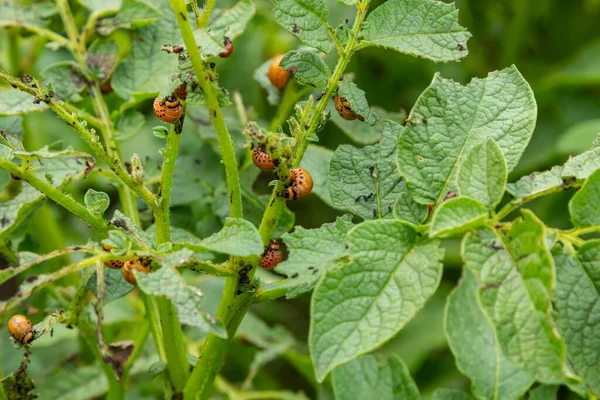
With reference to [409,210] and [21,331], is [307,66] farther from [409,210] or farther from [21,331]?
[21,331]

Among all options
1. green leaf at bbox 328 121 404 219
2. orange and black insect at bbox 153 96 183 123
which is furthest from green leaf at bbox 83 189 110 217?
Answer: green leaf at bbox 328 121 404 219

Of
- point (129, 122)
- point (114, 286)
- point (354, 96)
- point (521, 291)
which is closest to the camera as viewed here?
point (521, 291)

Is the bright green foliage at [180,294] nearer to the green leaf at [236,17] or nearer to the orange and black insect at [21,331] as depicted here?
the orange and black insect at [21,331]

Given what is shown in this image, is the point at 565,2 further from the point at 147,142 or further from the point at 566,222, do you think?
the point at 147,142

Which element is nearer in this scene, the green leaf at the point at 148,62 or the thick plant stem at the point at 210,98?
the thick plant stem at the point at 210,98

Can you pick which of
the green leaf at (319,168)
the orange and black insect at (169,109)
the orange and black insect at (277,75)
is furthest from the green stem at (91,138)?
the orange and black insect at (277,75)

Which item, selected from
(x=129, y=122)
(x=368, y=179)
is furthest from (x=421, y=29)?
(x=129, y=122)

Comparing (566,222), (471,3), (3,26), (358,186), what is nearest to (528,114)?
(358,186)

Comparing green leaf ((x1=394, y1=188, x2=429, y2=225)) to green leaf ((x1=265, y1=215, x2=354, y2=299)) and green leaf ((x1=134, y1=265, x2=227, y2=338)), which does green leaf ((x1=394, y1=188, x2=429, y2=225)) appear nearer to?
green leaf ((x1=265, y1=215, x2=354, y2=299))
